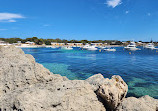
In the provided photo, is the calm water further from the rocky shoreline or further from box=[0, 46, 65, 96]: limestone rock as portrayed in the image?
box=[0, 46, 65, 96]: limestone rock

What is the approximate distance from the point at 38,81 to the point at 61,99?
200 cm

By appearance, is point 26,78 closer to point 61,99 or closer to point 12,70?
point 12,70

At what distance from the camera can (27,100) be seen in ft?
11.2

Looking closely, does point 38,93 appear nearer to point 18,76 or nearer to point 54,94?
point 54,94

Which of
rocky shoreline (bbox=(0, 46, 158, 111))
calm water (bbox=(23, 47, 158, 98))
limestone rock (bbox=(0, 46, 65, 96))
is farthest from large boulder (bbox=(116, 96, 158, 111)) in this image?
calm water (bbox=(23, 47, 158, 98))

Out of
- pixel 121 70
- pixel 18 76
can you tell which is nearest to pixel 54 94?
pixel 18 76

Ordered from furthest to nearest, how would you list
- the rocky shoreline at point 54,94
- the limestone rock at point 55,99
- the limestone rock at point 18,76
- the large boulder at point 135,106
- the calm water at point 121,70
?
the calm water at point 121,70 → the limestone rock at point 18,76 → the large boulder at point 135,106 → the rocky shoreline at point 54,94 → the limestone rock at point 55,99

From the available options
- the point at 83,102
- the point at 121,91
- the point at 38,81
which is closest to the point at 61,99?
the point at 83,102

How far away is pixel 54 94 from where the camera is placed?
3.92 meters

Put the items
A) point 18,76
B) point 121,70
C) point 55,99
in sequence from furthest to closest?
point 121,70
point 18,76
point 55,99

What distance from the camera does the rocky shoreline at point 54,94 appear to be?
3.57 meters

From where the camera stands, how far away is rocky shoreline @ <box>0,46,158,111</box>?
3568mm

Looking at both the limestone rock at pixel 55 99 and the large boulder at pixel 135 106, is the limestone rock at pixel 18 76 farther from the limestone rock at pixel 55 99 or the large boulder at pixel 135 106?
the large boulder at pixel 135 106

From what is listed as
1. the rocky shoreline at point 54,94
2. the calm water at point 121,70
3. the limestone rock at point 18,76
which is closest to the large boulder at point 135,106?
the rocky shoreline at point 54,94
